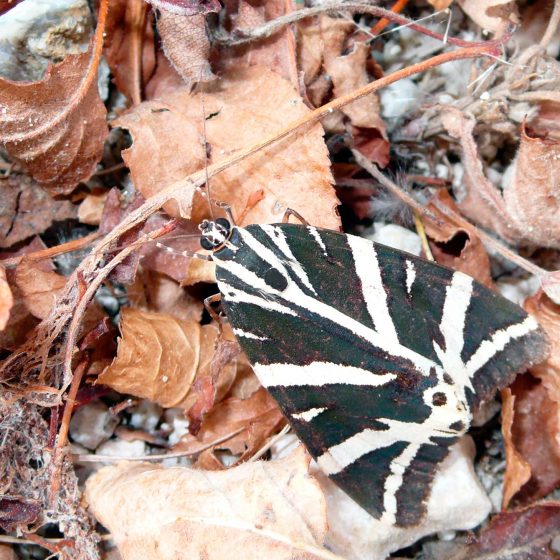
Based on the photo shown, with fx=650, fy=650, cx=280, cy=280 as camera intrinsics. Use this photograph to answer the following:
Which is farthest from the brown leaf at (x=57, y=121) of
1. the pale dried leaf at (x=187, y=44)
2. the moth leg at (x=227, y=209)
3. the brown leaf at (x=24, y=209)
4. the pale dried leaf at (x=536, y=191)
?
the pale dried leaf at (x=536, y=191)

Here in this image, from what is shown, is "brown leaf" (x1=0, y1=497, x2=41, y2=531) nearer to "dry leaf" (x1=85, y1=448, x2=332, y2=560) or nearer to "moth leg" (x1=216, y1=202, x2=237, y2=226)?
"dry leaf" (x1=85, y1=448, x2=332, y2=560)

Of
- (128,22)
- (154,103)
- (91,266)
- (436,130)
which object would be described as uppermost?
(128,22)

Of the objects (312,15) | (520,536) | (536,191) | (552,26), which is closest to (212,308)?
(312,15)

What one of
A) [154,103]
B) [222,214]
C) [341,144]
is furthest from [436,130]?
[154,103]

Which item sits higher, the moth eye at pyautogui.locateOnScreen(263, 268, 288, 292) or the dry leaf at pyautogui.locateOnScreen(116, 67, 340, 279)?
the dry leaf at pyautogui.locateOnScreen(116, 67, 340, 279)

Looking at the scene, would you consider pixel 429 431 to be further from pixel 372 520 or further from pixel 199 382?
pixel 199 382

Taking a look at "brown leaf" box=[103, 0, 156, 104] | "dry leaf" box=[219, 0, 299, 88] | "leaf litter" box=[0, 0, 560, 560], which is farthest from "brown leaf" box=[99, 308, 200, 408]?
"dry leaf" box=[219, 0, 299, 88]

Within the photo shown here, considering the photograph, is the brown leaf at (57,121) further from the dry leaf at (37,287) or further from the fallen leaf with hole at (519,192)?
the fallen leaf with hole at (519,192)
